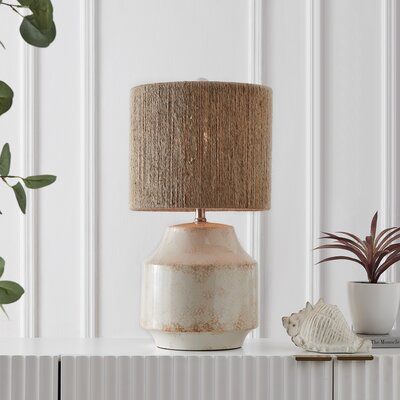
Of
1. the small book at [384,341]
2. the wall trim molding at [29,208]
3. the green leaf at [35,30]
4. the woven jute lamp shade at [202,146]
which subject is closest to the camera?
the green leaf at [35,30]

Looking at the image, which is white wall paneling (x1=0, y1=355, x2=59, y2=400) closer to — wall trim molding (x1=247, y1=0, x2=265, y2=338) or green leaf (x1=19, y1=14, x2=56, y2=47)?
wall trim molding (x1=247, y1=0, x2=265, y2=338)

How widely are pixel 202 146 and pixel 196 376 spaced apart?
444 mm

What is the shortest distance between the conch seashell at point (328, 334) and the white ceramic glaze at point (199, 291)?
4.2 inches

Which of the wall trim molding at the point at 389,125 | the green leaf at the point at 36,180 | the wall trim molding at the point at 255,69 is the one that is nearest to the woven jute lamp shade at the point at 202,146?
the wall trim molding at the point at 255,69

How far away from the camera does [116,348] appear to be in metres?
1.54

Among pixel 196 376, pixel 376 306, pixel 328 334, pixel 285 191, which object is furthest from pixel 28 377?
pixel 285 191

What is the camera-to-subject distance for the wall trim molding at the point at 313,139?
1.99 m

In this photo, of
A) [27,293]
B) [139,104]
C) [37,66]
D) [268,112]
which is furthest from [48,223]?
[268,112]

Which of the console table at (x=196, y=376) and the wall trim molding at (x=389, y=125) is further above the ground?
the wall trim molding at (x=389, y=125)

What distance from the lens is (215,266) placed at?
1.47m

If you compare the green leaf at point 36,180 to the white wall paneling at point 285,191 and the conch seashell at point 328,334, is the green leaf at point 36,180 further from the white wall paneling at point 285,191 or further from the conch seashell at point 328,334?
the white wall paneling at point 285,191

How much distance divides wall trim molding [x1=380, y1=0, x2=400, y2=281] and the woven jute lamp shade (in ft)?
2.16

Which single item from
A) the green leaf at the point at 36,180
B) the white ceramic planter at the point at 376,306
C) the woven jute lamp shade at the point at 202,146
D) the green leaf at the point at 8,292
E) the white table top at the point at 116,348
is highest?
the woven jute lamp shade at the point at 202,146

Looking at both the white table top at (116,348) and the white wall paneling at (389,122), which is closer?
the white table top at (116,348)
